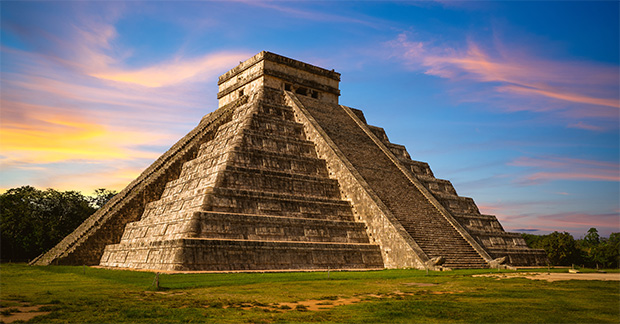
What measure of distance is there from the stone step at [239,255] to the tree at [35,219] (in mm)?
12106

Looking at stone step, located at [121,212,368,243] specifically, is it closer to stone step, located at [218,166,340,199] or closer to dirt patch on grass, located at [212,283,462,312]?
stone step, located at [218,166,340,199]

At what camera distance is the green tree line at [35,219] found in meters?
30.9

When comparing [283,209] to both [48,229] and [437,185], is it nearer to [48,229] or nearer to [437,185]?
[437,185]

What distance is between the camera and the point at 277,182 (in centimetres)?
2262

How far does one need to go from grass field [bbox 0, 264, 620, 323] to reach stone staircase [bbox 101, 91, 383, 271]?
9.61 feet

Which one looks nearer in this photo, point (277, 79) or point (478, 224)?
point (478, 224)

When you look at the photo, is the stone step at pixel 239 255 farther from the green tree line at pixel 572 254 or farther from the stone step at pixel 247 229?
the green tree line at pixel 572 254

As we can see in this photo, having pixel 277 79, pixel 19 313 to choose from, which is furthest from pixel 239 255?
pixel 277 79

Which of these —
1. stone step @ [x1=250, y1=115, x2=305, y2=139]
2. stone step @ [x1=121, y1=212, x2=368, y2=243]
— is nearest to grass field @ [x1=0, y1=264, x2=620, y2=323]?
stone step @ [x1=121, y1=212, x2=368, y2=243]

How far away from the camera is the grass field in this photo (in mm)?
8258

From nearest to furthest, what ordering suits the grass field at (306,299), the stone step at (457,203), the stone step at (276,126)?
1. the grass field at (306,299)
2. the stone step at (276,126)
3. the stone step at (457,203)

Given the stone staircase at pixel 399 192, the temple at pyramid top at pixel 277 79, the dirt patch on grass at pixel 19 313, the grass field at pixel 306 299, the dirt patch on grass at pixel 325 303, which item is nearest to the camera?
the dirt patch on grass at pixel 19 313

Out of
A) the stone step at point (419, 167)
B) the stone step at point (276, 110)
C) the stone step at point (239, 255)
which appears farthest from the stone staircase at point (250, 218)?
the stone step at point (419, 167)

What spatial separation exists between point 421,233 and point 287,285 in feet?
35.3
